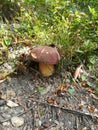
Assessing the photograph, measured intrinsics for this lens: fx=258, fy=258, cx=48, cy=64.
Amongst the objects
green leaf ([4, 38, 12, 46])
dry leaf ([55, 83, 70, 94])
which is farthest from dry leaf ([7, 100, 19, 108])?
green leaf ([4, 38, 12, 46])

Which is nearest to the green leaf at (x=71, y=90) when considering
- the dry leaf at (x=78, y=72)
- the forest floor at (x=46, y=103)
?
the forest floor at (x=46, y=103)

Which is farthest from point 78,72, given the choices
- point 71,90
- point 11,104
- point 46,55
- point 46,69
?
point 11,104

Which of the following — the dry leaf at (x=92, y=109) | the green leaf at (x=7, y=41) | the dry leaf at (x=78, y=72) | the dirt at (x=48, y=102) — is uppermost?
the green leaf at (x=7, y=41)

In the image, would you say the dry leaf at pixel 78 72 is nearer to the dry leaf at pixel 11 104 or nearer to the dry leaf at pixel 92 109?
the dry leaf at pixel 92 109

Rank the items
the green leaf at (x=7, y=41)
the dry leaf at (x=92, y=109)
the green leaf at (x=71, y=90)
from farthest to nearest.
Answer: the green leaf at (x=7, y=41), the green leaf at (x=71, y=90), the dry leaf at (x=92, y=109)

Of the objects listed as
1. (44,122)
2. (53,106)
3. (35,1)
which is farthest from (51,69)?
(35,1)

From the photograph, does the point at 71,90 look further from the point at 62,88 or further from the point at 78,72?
the point at 78,72

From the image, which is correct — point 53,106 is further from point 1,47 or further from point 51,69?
point 1,47
